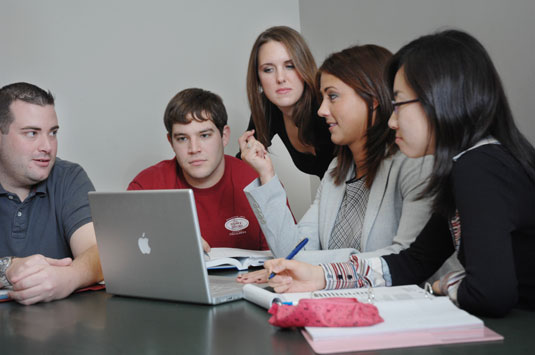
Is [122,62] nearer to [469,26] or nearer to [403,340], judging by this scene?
[469,26]

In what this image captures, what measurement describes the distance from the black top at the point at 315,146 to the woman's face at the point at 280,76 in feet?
0.47

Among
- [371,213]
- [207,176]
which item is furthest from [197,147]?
[371,213]

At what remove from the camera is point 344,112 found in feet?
5.29

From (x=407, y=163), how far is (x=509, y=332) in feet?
2.35

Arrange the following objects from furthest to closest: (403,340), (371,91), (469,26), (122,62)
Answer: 1. (122,62)
2. (469,26)
3. (371,91)
4. (403,340)

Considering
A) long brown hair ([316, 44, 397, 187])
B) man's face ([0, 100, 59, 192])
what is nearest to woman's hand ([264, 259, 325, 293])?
long brown hair ([316, 44, 397, 187])

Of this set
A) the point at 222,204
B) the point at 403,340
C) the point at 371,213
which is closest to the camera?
the point at 403,340

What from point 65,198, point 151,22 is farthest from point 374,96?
point 151,22

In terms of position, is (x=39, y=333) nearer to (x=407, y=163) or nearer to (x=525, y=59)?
(x=407, y=163)

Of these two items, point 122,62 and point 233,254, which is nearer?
point 233,254

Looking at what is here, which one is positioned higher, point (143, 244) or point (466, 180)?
point (466, 180)

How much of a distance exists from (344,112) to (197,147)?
0.74 m

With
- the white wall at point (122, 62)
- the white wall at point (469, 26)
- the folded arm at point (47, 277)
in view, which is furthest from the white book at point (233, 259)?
the white wall at point (122, 62)

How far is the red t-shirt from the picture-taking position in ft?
7.01
